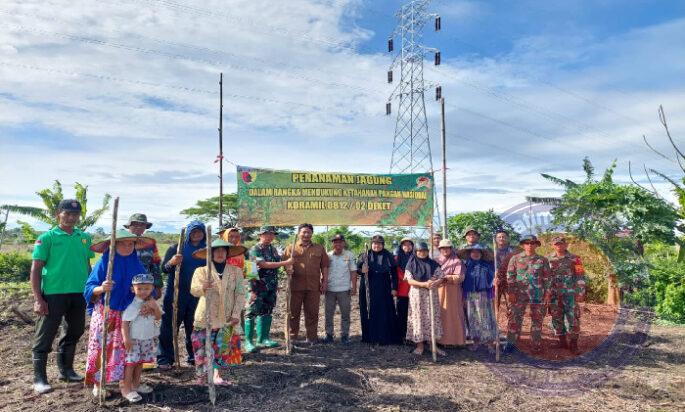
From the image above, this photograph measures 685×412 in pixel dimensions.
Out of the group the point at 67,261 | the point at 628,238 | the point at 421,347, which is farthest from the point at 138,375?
the point at 628,238

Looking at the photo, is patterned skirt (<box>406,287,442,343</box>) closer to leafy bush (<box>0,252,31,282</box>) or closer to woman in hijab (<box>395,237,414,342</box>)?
woman in hijab (<box>395,237,414,342</box>)

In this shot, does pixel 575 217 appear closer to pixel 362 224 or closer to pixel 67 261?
pixel 362 224

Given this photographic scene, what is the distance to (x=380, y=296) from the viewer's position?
261 inches

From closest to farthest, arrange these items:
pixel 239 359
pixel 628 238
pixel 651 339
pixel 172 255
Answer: pixel 239 359, pixel 172 255, pixel 651 339, pixel 628 238

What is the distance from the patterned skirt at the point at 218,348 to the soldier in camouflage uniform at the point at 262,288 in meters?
1.41

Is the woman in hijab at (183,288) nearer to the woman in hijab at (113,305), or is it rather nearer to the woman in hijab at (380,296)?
the woman in hijab at (113,305)

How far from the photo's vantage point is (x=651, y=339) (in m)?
7.24

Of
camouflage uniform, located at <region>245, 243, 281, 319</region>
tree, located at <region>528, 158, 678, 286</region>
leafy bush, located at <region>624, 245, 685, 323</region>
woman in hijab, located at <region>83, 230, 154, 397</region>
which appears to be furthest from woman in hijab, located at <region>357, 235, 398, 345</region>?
tree, located at <region>528, 158, 678, 286</region>

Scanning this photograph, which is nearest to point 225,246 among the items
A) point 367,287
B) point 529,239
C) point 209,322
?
point 209,322

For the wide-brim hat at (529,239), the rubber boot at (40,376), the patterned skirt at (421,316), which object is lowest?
the rubber boot at (40,376)

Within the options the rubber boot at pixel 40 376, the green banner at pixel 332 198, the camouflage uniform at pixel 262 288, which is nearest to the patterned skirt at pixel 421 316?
the camouflage uniform at pixel 262 288

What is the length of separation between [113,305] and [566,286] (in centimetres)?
551

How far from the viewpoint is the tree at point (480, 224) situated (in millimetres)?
17906

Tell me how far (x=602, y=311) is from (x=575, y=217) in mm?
2331
